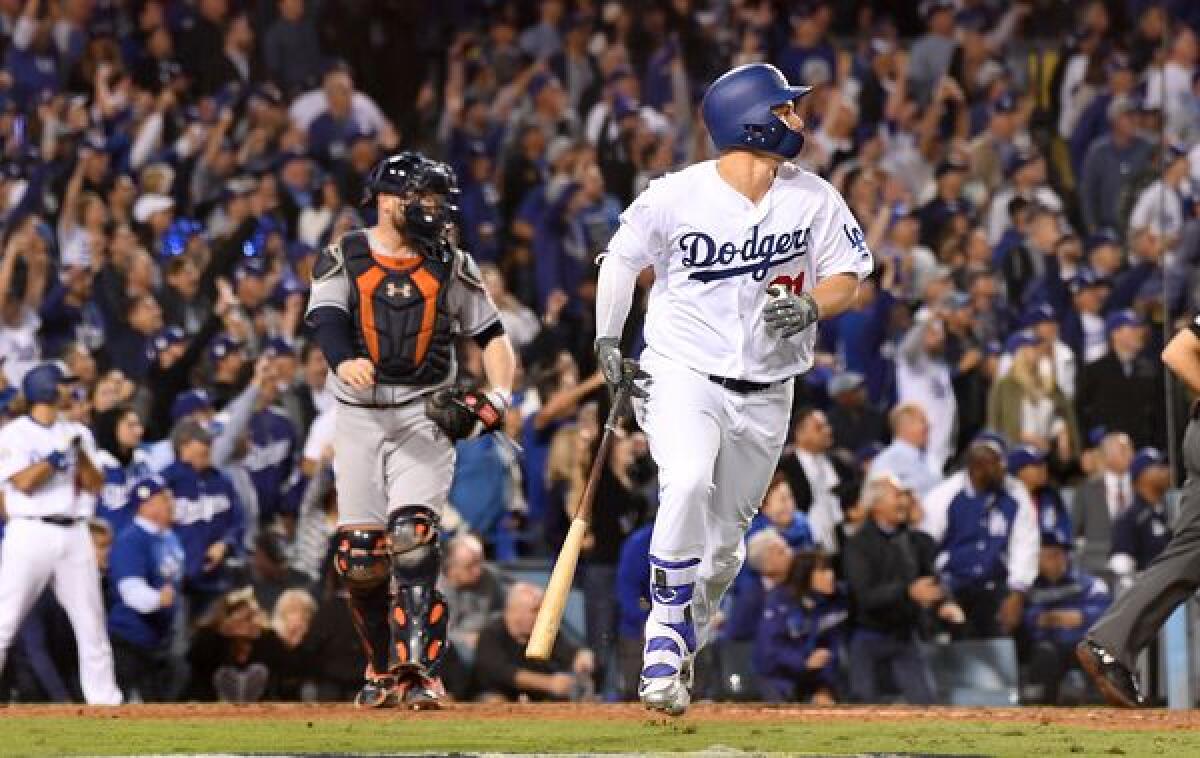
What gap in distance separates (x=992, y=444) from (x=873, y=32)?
6163mm

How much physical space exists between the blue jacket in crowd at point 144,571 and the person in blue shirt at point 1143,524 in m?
4.59

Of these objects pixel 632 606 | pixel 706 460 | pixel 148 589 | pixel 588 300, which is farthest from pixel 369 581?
pixel 588 300

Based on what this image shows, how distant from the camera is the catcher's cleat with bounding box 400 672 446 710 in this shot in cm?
878

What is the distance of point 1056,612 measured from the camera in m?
12.4

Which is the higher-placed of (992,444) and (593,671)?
(992,444)

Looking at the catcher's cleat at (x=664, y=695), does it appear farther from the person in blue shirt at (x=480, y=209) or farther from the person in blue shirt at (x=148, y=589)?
the person in blue shirt at (x=480, y=209)

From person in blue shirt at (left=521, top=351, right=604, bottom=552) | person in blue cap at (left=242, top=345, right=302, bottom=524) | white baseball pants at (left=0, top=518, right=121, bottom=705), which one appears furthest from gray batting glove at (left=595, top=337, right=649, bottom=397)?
person in blue cap at (left=242, top=345, right=302, bottom=524)

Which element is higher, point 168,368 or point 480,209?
point 480,209

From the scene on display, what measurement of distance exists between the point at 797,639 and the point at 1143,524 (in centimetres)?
198

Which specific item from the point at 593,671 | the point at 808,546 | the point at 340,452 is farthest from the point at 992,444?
the point at 340,452

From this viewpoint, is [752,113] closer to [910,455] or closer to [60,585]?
[60,585]

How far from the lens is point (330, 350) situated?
883 cm

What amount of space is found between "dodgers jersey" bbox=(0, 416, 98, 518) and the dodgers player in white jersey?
14.9 feet

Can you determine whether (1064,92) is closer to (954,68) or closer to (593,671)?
(954,68)
